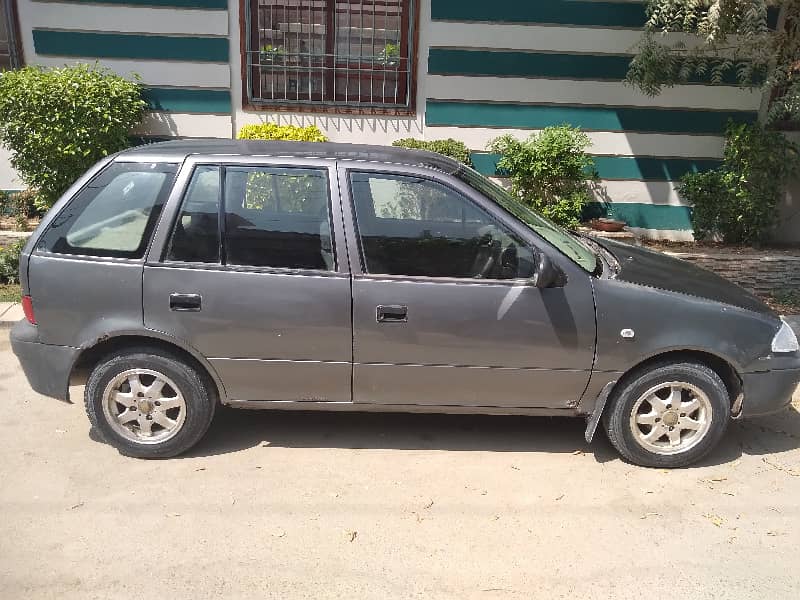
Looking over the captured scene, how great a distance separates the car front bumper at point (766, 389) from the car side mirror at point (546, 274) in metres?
1.24

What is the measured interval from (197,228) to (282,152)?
26.0 inches

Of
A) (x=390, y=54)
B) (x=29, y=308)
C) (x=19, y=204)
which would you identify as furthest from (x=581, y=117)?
(x=19, y=204)

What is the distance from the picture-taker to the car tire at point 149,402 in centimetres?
388

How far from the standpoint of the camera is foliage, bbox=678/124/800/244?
7.88m

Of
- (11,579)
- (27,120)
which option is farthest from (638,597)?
(27,120)

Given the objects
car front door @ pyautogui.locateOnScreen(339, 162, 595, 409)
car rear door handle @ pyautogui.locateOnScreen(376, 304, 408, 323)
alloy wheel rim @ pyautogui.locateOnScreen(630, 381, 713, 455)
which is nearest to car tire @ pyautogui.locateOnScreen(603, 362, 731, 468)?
alloy wheel rim @ pyautogui.locateOnScreen(630, 381, 713, 455)

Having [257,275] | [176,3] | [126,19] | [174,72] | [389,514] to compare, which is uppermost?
[176,3]

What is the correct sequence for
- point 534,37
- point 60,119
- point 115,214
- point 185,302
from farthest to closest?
point 534,37 → point 60,119 → point 115,214 → point 185,302

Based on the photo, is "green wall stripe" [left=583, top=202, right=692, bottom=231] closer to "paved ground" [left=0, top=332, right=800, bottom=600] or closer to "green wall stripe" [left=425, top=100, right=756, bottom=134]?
"green wall stripe" [left=425, top=100, right=756, bottom=134]

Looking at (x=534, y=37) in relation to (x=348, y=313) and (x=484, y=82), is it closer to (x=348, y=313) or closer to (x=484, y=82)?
(x=484, y=82)

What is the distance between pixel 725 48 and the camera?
314 inches

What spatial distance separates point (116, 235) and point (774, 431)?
4.40m

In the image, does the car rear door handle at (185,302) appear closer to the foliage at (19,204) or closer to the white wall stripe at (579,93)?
the white wall stripe at (579,93)

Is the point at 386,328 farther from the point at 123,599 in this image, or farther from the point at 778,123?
the point at 778,123
